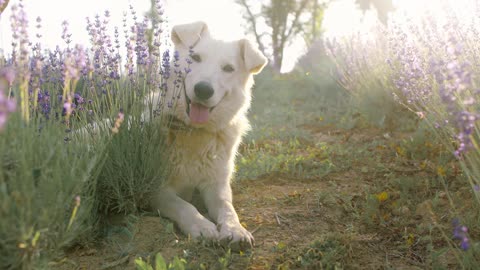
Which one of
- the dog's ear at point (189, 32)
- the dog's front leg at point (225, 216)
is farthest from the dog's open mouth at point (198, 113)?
the dog's ear at point (189, 32)

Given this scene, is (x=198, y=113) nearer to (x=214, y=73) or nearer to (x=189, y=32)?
(x=214, y=73)

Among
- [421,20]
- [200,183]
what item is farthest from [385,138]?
[200,183]

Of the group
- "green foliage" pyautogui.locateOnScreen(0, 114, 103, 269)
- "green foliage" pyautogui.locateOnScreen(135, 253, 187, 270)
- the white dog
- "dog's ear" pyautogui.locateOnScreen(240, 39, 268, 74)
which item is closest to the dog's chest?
the white dog

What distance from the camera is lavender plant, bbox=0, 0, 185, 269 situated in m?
1.56

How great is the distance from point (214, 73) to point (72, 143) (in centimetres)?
132

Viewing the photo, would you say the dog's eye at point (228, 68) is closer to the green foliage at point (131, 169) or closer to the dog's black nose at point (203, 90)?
the dog's black nose at point (203, 90)

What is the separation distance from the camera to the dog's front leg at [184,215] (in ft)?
8.44

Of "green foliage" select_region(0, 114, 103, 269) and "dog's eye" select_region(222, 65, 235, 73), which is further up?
"dog's eye" select_region(222, 65, 235, 73)

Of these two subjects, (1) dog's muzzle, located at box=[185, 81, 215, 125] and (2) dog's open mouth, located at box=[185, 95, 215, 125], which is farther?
(2) dog's open mouth, located at box=[185, 95, 215, 125]

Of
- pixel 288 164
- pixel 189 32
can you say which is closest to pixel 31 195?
pixel 189 32

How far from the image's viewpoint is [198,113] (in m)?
3.20

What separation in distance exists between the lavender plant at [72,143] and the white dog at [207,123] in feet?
0.86

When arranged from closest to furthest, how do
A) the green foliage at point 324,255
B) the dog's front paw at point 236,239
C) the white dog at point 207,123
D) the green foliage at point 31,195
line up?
the green foliage at point 31,195 < the green foliage at point 324,255 < the dog's front paw at point 236,239 < the white dog at point 207,123

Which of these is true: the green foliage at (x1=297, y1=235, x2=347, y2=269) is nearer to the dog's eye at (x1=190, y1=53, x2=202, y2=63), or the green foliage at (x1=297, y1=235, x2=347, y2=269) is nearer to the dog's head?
the dog's head
